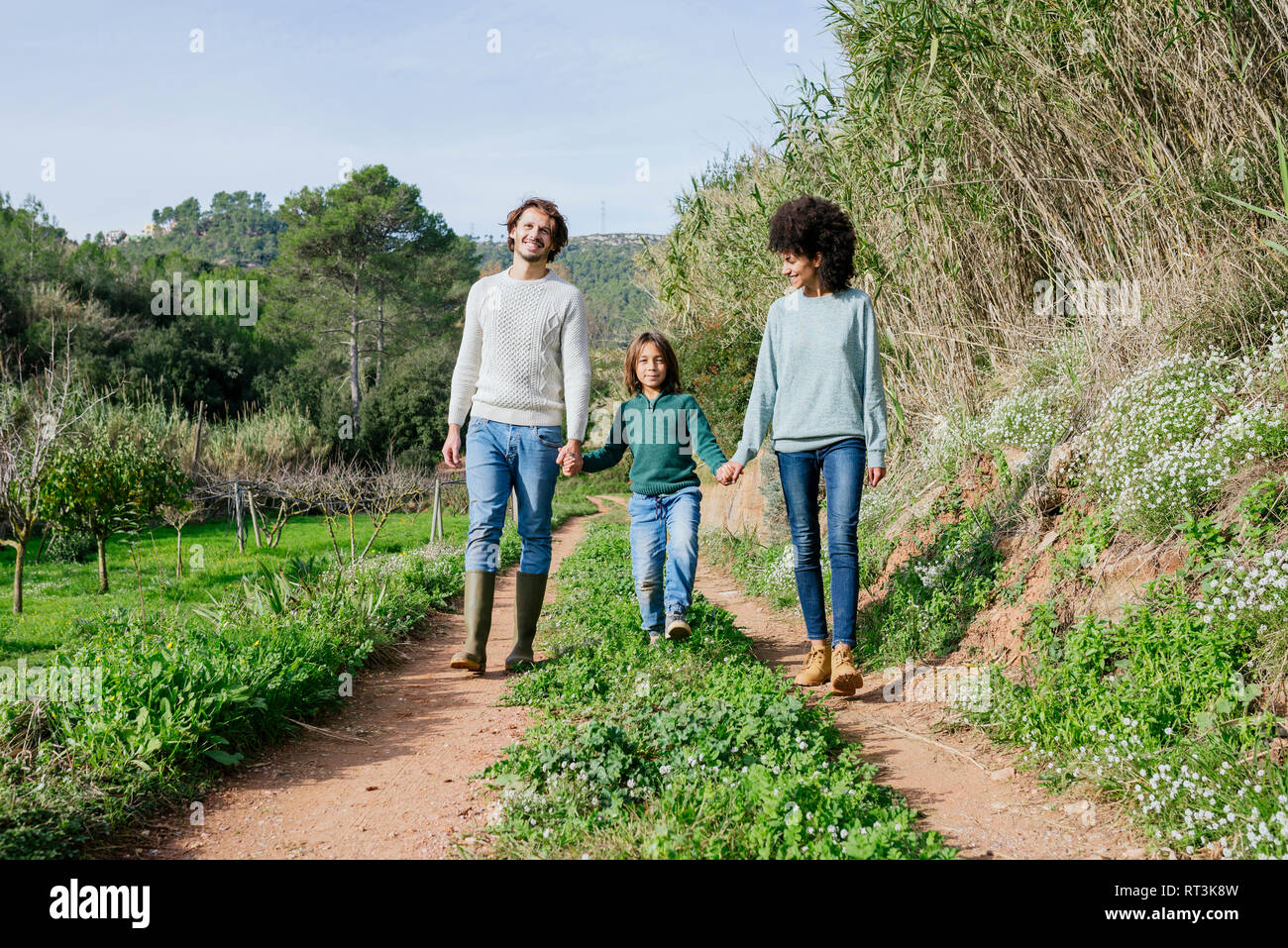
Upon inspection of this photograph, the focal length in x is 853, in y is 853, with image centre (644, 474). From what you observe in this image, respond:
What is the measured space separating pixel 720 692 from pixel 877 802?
967 mm

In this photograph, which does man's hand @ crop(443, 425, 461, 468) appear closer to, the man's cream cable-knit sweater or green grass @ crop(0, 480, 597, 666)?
the man's cream cable-knit sweater

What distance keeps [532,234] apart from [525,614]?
1917 millimetres

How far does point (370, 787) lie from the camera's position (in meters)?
3.03

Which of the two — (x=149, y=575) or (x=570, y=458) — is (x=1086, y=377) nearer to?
(x=570, y=458)

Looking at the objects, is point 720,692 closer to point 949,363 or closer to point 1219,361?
point 1219,361

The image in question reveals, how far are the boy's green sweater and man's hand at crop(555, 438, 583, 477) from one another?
34 cm

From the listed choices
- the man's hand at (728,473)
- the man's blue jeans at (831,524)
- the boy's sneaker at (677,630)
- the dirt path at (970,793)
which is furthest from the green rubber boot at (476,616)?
the dirt path at (970,793)

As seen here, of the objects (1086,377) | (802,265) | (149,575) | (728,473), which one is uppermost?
Result: (802,265)


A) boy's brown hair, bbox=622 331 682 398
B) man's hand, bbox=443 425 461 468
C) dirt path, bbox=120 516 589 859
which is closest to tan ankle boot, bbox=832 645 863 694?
dirt path, bbox=120 516 589 859

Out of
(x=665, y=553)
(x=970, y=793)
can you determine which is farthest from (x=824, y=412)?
(x=970, y=793)

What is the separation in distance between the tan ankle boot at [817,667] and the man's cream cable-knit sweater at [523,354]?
156cm

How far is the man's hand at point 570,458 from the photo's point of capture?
13.7 ft
